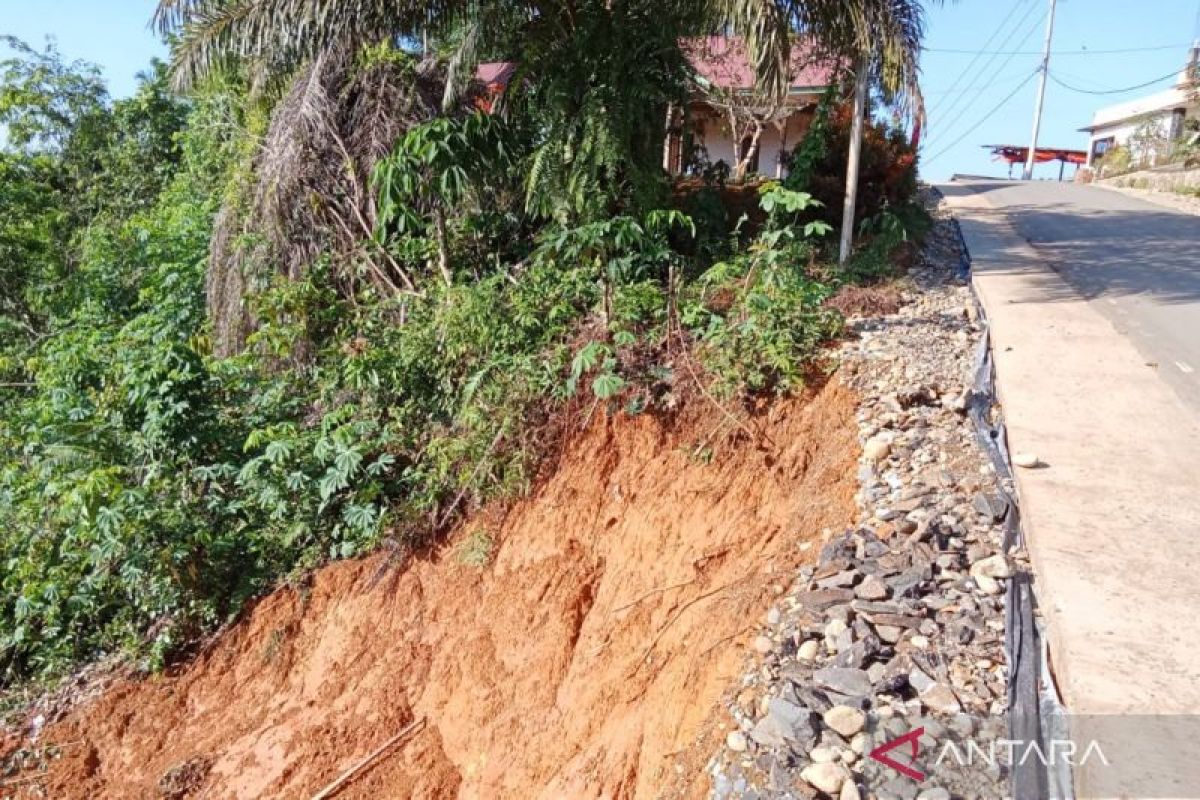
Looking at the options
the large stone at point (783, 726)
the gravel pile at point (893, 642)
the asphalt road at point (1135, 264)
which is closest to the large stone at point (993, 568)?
the gravel pile at point (893, 642)

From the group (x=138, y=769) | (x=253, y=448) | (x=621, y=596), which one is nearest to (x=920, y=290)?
(x=621, y=596)

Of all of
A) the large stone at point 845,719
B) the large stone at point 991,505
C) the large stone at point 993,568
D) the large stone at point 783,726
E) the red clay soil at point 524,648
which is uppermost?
the large stone at point 991,505

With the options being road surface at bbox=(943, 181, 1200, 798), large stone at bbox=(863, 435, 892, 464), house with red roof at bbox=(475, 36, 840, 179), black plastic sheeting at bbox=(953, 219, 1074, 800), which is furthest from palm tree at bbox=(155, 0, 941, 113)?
black plastic sheeting at bbox=(953, 219, 1074, 800)

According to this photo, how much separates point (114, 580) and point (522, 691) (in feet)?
12.0

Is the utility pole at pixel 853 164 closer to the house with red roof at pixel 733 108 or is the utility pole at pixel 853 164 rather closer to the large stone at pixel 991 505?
the house with red roof at pixel 733 108

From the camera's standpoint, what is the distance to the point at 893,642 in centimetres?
291

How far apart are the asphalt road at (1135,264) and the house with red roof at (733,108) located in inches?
141

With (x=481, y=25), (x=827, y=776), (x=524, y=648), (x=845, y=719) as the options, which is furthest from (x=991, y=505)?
(x=481, y=25)

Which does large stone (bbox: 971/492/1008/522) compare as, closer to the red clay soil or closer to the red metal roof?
the red clay soil

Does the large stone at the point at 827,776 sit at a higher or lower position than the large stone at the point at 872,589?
lower

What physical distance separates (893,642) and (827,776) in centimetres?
73

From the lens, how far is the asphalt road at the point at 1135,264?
18.6ft

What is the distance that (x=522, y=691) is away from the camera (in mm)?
4418

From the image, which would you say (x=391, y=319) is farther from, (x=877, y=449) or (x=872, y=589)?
(x=872, y=589)
